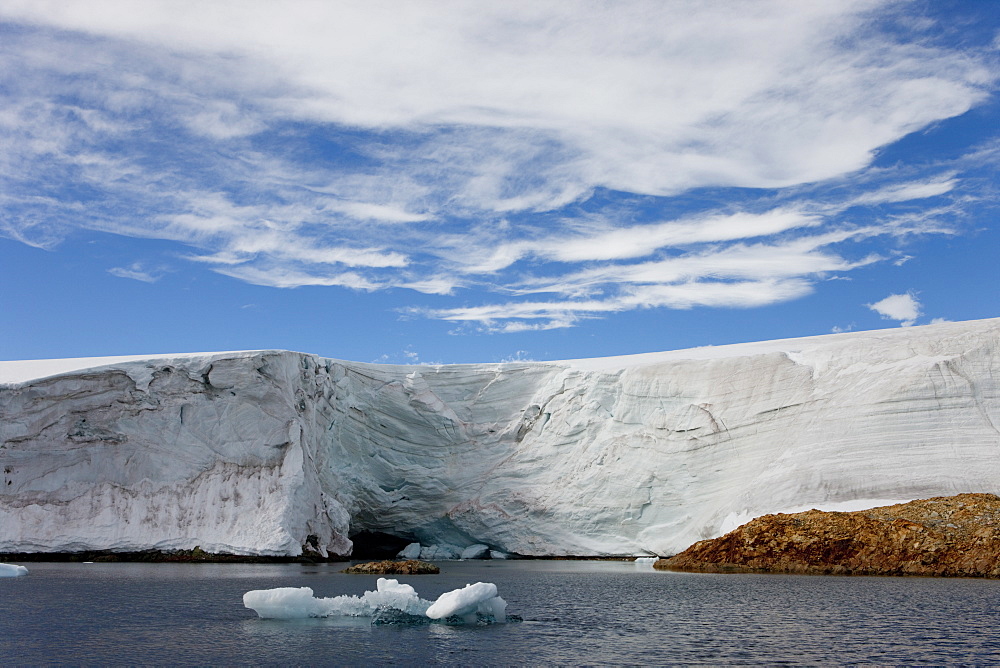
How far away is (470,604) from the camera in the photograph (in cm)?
1097

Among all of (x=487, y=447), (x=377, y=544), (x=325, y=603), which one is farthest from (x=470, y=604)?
(x=377, y=544)

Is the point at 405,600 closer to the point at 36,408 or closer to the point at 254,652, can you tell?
the point at 254,652

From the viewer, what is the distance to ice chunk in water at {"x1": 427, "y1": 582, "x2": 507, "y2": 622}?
10898 millimetres

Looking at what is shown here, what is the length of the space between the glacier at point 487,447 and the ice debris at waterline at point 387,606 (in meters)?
10.7

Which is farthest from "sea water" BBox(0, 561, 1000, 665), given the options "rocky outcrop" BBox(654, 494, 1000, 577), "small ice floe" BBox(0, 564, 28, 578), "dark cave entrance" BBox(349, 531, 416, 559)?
"dark cave entrance" BBox(349, 531, 416, 559)

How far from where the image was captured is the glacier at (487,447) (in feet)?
73.3

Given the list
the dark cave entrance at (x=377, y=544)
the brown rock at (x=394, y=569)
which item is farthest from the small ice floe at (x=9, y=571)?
the dark cave entrance at (x=377, y=544)

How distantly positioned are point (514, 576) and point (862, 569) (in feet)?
23.8

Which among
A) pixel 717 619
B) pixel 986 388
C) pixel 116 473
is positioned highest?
pixel 986 388

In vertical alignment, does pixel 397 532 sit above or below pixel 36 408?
below

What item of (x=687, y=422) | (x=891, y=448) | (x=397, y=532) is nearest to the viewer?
(x=891, y=448)

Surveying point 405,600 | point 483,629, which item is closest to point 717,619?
point 483,629

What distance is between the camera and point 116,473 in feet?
75.7

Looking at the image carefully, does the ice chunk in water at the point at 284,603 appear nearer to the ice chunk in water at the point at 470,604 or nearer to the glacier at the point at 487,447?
the ice chunk in water at the point at 470,604
